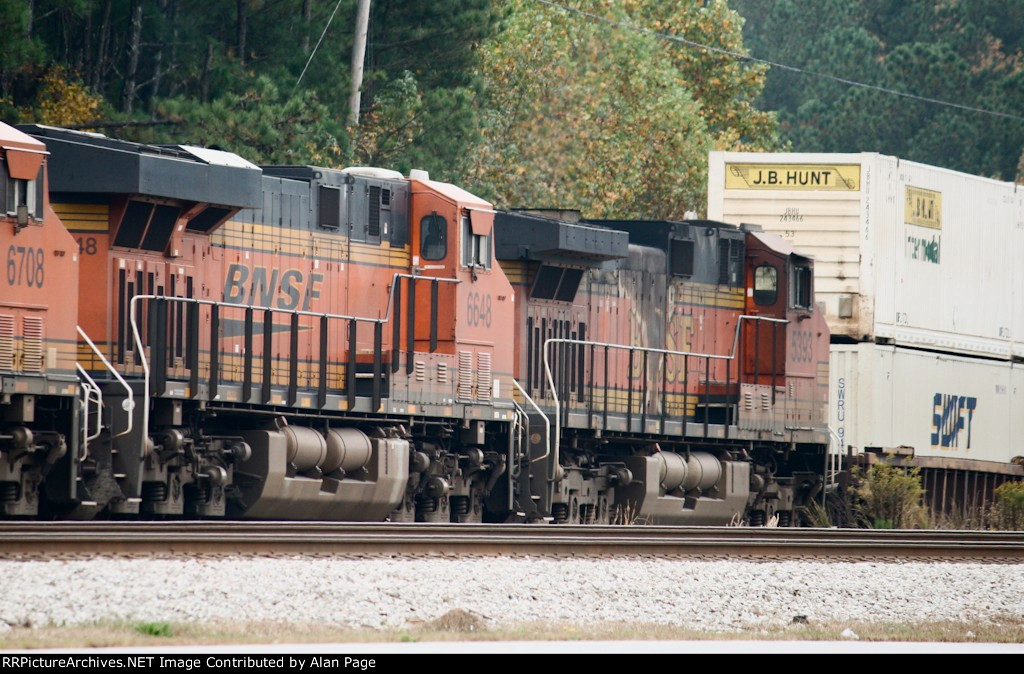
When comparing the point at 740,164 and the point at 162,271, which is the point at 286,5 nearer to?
the point at 740,164

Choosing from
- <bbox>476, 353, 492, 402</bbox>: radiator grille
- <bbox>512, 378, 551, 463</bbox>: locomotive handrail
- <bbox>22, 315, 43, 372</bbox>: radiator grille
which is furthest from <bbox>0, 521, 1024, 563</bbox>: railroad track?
<bbox>476, 353, 492, 402</bbox>: radiator grille

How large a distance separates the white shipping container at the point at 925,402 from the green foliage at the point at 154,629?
51.4ft

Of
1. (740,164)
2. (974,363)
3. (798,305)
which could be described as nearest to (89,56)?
(740,164)

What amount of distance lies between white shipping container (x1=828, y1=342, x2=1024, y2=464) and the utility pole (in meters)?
9.37

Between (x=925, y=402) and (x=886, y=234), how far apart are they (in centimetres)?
247

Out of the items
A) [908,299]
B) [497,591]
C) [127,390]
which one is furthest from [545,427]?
[497,591]

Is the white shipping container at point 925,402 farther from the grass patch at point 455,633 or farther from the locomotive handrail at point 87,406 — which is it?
the grass patch at point 455,633

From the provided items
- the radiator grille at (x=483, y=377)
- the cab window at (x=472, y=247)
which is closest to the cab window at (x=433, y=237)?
the cab window at (x=472, y=247)

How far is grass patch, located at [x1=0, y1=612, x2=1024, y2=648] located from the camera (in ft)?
28.4

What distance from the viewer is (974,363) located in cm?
2605

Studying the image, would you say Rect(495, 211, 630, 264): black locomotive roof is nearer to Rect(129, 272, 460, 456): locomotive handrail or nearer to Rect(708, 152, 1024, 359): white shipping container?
Rect(129, 272, 460, 456): locomotive handrail

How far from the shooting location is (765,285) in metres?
22.8

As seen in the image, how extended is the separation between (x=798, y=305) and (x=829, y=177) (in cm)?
272

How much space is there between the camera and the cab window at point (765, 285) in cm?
2273
